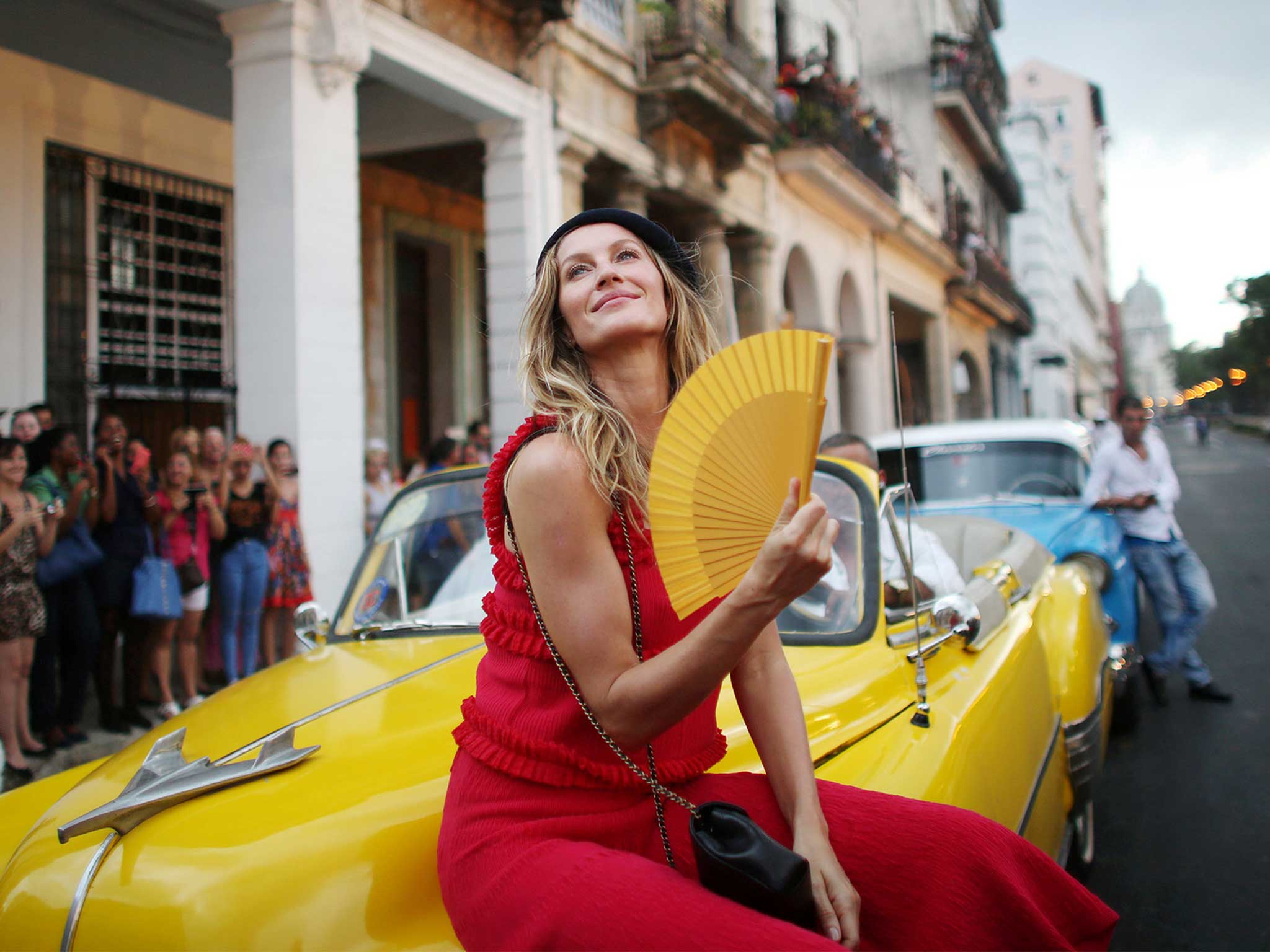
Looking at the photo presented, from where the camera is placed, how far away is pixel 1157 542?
595 cm

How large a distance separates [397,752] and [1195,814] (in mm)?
3662

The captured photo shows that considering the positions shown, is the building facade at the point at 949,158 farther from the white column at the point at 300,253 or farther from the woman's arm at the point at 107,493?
the woman's arm at the point at 107,493

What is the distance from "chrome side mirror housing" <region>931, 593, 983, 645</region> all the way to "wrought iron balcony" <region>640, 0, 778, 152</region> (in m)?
9.38

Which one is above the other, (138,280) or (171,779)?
(138,280)

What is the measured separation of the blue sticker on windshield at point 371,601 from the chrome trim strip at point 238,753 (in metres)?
0.69

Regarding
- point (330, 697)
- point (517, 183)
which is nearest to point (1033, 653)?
point (330, 697)

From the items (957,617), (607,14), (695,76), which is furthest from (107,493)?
(695,76)

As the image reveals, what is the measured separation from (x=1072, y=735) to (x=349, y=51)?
6443mm

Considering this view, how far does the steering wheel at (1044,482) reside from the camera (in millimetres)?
6461

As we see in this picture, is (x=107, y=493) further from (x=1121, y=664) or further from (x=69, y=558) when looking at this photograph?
(x=1121, y=664)

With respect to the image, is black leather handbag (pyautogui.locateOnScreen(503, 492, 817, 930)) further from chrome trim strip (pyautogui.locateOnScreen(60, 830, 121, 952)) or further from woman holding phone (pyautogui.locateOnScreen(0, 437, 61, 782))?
woman holding phone (pyautogui.locateOnScreen(0, 437, 61, 782))

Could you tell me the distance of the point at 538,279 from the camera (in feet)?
5.32

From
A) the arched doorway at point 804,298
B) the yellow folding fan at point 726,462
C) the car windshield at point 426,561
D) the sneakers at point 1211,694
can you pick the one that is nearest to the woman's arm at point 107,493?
the car windshield at point 426,561

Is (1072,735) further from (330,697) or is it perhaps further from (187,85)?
(187,85)
